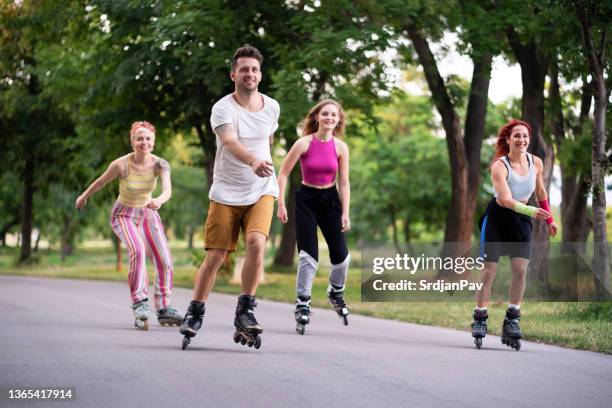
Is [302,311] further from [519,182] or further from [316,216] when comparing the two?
[519,182]

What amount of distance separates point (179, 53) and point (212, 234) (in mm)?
15041

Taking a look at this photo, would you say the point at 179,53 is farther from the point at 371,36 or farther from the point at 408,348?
the point at 408,348

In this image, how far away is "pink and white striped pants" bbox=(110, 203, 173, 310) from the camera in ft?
36.3

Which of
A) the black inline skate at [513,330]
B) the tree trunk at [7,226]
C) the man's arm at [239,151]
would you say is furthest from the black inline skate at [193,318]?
the tree trunk at [7,226]

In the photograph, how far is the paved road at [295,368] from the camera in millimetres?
6684

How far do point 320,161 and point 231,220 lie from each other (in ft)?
6.93

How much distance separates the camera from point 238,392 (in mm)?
6844

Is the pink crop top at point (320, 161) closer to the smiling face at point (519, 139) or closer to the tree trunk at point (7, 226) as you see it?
the smiling face at point (519, 139)

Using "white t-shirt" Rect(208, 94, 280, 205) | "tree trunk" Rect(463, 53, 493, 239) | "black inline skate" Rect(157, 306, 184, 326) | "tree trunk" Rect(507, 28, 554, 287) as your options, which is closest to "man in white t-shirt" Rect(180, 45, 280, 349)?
"white t-shirt" Rect(208, 94, 280, 205)

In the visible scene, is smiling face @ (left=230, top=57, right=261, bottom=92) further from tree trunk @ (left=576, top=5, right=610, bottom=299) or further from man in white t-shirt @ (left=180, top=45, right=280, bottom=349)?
tree trunk @ (left=576, top=5, right=610, bottom=299)

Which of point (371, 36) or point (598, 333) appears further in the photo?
point (371, 36)

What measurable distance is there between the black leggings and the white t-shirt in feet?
6.44

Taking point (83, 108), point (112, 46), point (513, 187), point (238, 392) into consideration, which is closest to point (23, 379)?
point (238, 392)

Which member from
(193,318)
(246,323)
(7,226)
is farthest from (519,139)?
(7,226)
